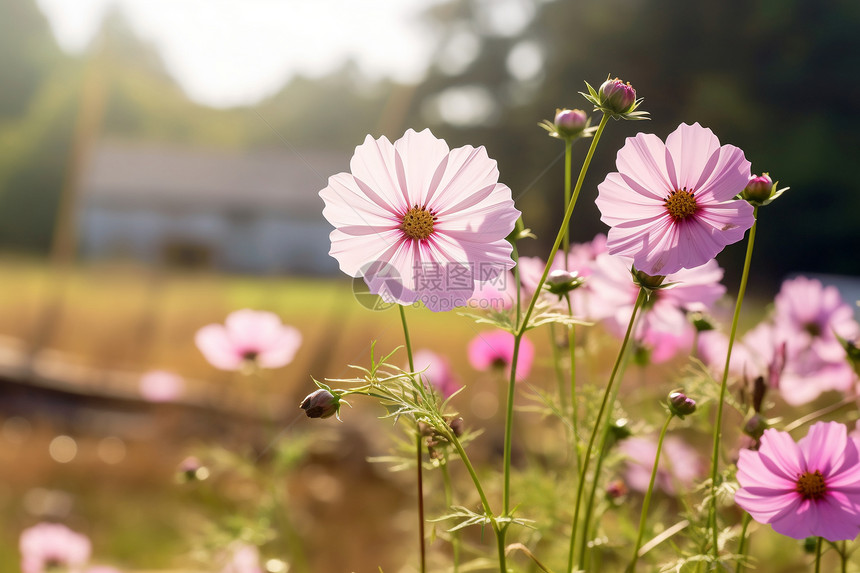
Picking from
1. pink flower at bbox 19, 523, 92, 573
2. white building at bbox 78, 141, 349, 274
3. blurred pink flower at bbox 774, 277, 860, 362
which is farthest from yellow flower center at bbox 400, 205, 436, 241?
white building at bbox 78, 141, 349, 274

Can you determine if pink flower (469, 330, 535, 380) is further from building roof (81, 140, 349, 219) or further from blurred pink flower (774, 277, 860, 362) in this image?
building roof (81, 140, 349, 219)

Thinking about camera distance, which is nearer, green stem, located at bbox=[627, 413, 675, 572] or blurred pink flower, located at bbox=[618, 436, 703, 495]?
green stem, located at bbox=[627, 413, 675, 572]

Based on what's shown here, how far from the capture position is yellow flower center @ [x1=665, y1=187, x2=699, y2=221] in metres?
0.42

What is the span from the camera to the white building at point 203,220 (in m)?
10.4

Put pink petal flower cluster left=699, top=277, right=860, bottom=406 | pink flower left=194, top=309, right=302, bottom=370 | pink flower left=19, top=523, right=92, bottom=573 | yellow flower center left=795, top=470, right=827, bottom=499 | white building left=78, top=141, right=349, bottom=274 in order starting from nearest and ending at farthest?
yellow flower center left=795, top=470, right=827, bottom=499 → pink petal flower cluster left=699, top=277, right=860, bottom=406 → pink flower left=194, top=309, right=302, bottom=370 → pink flower left=19, top=523, right=92, bottom=573 → white building left=78, top=141, right=349, bottom=274

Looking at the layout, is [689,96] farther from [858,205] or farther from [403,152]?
[403,152]

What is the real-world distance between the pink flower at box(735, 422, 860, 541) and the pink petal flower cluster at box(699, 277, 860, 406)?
0.19 metres

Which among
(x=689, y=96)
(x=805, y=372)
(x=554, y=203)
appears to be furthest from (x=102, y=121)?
(x=805, y=372)

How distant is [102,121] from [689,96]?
11704 mm

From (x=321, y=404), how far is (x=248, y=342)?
48 cm

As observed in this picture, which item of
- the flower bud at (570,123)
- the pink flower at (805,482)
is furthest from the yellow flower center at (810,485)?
the flower bud at (570,123)

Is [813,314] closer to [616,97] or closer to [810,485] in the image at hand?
[810,485]

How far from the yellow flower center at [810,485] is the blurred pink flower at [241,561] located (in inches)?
21.9

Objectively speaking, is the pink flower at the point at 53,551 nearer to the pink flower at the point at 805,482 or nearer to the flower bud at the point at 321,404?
the flower bud at the point at 321,404
